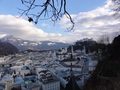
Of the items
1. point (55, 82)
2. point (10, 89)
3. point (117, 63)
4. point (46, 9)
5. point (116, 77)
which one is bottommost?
point (10, 89)

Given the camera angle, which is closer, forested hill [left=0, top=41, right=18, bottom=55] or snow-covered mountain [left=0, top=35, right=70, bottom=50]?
forested hill [left=0, top=41, right=18, bottom=55]

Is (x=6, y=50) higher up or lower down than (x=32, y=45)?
lower down

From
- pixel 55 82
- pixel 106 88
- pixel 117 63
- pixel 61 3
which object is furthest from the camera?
pixel 55 82

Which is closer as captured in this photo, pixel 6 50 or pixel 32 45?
pixel 6 50

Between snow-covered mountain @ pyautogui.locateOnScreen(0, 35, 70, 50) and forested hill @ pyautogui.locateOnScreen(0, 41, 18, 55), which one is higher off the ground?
snow-covered mountain @ pyautogui.locateOnScreen(0, 35, 70, 50)

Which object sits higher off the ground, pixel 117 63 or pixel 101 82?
pixel 117 63

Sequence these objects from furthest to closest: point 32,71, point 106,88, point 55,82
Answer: point 32,71
point 55,82
point 106,88

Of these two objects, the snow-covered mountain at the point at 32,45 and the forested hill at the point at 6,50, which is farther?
the snow-covered mountain at the point at 32,45

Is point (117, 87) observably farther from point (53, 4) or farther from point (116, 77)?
point (53, 4)

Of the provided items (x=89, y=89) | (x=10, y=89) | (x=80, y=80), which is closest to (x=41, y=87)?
(x=10, y=89)

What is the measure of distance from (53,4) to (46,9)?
82 millimetres

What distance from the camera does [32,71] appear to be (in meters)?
17.8

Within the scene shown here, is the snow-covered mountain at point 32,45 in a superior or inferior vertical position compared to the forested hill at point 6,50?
superior

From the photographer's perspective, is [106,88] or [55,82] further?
[55,82]
